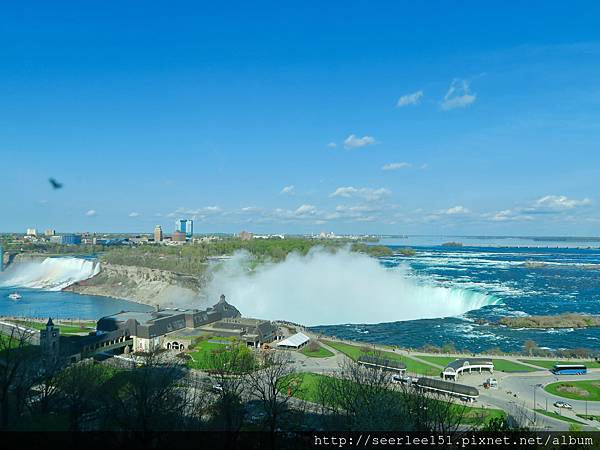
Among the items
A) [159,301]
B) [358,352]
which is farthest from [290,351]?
[159,301]

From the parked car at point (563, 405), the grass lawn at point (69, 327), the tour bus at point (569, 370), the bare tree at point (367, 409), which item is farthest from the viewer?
the grass lawn at point (69, 327)

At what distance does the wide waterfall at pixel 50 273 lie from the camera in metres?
93.6

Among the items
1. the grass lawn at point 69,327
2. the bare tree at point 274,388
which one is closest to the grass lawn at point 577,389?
the bare tree at point 274,388

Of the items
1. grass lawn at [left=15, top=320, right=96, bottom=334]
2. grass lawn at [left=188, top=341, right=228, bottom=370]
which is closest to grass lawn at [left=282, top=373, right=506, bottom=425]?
grass lawn at [left=188, top=341, right=228, bottom=370]

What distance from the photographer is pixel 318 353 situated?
36.0 m

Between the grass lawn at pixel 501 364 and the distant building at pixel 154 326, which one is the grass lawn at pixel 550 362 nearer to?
the grass lawn at pixel 501 364

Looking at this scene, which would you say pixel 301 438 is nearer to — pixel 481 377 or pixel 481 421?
pixel 481 421

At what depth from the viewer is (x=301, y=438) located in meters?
18.1

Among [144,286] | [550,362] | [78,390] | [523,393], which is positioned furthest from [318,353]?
[144,286]

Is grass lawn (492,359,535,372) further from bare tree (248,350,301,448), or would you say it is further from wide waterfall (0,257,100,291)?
wide waterfall (0,257,100,291)

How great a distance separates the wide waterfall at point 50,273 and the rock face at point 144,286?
18.3 ft

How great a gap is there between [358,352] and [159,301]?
4503 centimetres

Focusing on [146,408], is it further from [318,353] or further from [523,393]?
[523,393]

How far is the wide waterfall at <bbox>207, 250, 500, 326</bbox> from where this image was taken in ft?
197
